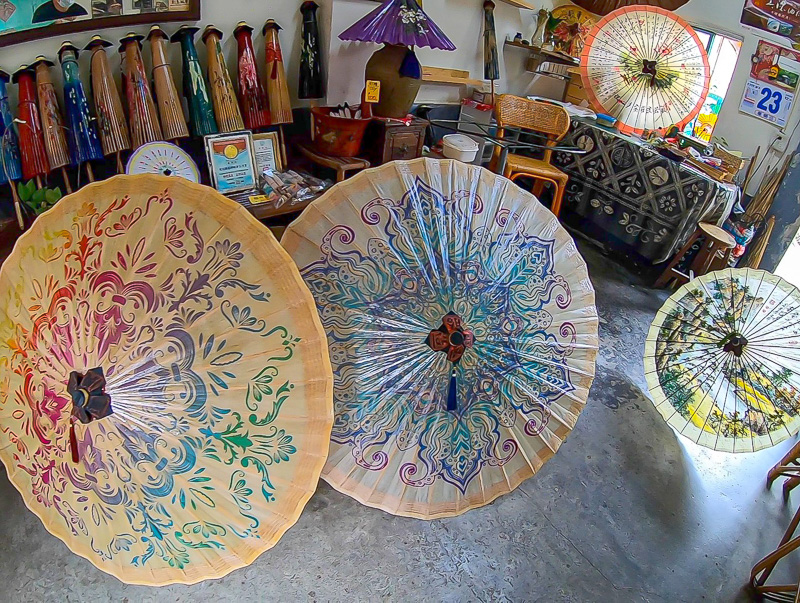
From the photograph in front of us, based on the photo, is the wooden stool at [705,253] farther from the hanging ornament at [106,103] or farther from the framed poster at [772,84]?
the hanging ornament at [106,103]

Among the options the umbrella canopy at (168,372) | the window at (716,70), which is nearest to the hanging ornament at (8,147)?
the umbrella canopy at (168,372)

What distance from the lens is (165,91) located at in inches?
95.9

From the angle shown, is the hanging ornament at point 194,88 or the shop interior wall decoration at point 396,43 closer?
the hanging ornament at point 194,88

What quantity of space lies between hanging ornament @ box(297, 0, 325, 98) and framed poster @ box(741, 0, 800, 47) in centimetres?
285

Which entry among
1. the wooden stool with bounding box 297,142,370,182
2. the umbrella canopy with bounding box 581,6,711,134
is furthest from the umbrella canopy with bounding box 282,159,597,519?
the umbrella canopy with bounding box 581,6,711,134

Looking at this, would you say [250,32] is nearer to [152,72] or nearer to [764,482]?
[152,72]

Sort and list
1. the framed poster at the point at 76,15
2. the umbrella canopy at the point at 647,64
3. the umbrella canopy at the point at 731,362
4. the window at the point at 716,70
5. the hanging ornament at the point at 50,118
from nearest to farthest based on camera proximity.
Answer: the framed poster at the point at 76,15, the hanging ornament at the point at 50,118, the umbrella canopy at the point at 731,362, the umbrella canopy at the point at 647,64, the window at the point at 716,70

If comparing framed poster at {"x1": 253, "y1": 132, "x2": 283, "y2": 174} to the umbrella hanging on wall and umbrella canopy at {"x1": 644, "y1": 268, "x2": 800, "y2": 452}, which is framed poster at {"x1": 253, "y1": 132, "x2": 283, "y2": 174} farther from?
umbrella canopy at {"x1": 644, "y1": 268, "x2": 800, "y2": 452}

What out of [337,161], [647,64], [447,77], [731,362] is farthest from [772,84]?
[337,161]

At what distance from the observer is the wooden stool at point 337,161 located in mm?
2811

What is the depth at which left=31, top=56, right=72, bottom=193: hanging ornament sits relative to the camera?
7.04ft

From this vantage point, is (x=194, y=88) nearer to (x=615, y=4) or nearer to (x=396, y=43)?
(x=396, y=43)

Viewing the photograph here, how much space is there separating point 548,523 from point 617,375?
112 cm

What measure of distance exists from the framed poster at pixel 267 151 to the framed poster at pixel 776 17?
3172 millimetres
